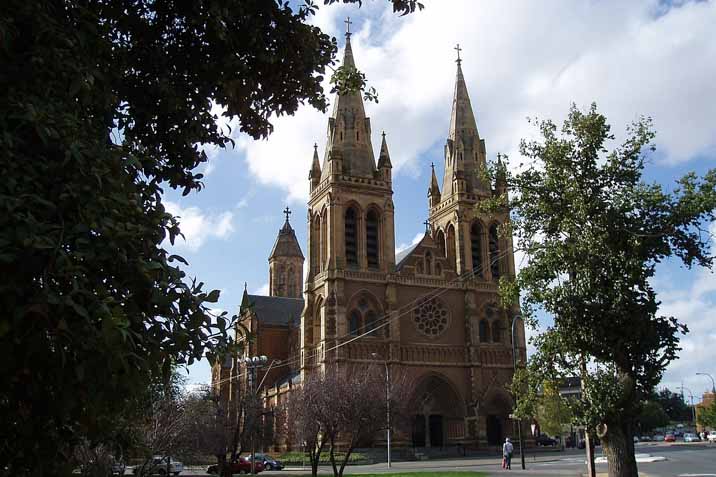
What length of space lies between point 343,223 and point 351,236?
138 cm

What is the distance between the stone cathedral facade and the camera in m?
53.2

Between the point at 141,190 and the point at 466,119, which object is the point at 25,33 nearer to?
the point at 141,190

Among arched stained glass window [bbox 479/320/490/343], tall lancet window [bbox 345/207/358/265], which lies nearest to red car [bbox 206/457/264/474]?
tall lancet window [bbox 345/207/358/265]

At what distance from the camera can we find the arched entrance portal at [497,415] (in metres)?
55.0

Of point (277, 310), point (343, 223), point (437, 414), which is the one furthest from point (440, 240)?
point (277, 310)

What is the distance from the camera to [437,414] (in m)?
54.6

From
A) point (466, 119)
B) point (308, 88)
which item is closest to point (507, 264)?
point (466, 119)

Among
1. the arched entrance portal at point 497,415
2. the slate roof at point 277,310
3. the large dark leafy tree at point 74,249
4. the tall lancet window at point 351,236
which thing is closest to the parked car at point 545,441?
the arched entrance portal at point 497,415

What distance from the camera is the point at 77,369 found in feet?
15.6

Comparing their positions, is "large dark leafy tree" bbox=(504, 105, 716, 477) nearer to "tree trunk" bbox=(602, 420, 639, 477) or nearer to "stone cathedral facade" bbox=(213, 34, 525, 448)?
"tree trunk" bbox=(602, 420, 639, 477)

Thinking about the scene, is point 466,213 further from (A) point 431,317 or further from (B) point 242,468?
(B) point 242,468

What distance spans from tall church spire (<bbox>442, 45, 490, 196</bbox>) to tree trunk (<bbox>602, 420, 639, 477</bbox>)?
4633 cm

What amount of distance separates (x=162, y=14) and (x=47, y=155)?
12.6ft

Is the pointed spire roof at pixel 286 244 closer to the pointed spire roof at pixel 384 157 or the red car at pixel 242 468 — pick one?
the pointed spire roof at pixel 384 157
